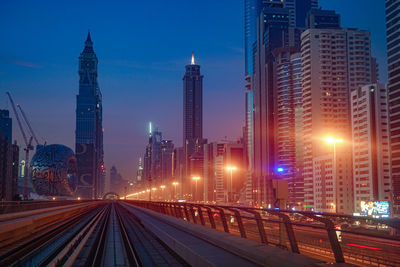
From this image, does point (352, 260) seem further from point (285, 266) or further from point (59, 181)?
point (59, 181)

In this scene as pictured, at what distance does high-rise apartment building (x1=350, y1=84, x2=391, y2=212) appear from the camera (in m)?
153

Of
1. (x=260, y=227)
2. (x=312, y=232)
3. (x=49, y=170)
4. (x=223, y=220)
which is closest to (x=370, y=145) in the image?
(x=49, y=170)

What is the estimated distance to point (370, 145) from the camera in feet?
532

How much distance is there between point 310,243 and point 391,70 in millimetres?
150608

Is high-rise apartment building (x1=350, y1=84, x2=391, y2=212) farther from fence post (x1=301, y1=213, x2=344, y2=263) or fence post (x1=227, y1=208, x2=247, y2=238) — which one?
fence post (x1=301, y1=213, x2=344, y2=263)

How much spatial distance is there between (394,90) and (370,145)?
23392 millimetres

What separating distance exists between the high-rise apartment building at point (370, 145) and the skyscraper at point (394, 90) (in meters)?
11.2

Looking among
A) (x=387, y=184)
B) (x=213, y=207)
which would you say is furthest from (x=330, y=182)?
(x=213, y=207)

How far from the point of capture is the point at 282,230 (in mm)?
13055

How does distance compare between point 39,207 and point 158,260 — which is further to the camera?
point 39,207

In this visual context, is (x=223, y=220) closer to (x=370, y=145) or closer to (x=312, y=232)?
(x=312, y=232)

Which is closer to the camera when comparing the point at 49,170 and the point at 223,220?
the point at 223,220

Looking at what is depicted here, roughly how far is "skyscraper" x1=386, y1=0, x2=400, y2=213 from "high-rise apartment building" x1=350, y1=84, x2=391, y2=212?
1120 centimetres

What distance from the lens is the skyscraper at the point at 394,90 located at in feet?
463
